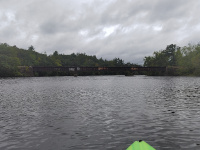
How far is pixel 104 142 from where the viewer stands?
11406mm

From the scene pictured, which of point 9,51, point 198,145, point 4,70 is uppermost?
point 9,51

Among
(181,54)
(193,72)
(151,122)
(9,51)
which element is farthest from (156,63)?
(151,122)

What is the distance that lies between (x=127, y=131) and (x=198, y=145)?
176 inches

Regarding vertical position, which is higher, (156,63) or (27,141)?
(156,63)

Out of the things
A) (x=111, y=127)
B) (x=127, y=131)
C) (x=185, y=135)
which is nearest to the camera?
(x=185, y=135)

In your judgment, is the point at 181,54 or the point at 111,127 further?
the point at 181,54

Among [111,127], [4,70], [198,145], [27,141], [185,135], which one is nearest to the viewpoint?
[198,145]

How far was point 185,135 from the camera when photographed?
12617 mm

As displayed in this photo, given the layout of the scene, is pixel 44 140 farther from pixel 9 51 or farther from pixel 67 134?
pixel 9 51

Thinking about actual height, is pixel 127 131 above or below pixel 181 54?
below

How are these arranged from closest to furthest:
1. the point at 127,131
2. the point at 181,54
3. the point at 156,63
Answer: the point at 127,131 → the point at 181,54 → the point at 156,63

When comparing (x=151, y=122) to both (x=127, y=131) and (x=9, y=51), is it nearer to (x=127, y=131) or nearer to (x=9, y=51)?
(x=127, y=131)

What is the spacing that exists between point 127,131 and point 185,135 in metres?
3.78

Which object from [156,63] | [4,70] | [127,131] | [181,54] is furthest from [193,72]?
[127,131]
